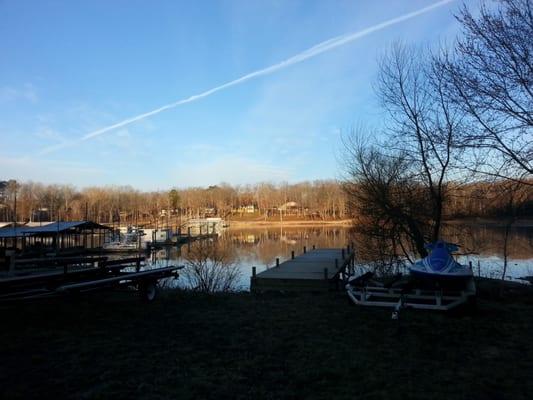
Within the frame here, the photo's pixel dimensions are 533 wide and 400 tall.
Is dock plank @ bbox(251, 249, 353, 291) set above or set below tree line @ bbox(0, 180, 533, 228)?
below

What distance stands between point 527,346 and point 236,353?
311 cm

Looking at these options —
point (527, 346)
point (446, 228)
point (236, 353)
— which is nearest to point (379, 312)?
point (527, 346)

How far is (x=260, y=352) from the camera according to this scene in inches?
181

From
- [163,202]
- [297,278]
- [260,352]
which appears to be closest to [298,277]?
[297,278]

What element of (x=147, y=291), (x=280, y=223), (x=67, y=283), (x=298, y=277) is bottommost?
(x=280, y=223)

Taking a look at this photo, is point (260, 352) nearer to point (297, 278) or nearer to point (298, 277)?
point (297, 278)

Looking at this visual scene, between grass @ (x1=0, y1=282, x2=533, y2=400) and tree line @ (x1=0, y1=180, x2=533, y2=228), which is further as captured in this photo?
tree line @ (x1=0, y1=180, x2=533, y2=228)

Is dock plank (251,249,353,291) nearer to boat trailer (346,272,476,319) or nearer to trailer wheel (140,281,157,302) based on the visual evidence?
boat trailer (346,272,476,319)

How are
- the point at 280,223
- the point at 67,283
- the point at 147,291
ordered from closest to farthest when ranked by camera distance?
the point at 67,283 < the point at 147,291 < the point at 280,223

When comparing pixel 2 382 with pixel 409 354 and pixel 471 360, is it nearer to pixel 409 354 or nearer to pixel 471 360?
pixel 409 354

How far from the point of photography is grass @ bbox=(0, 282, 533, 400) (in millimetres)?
3553

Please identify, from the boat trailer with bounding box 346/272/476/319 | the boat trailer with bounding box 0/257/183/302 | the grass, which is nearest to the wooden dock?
the boat trailer with bounding box 346/272/476/319

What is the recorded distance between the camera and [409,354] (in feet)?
14.8

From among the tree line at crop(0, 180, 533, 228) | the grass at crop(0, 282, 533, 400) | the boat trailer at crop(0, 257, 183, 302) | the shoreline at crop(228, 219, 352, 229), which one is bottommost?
the shoreline at crop(228, 219, 352, 229)
